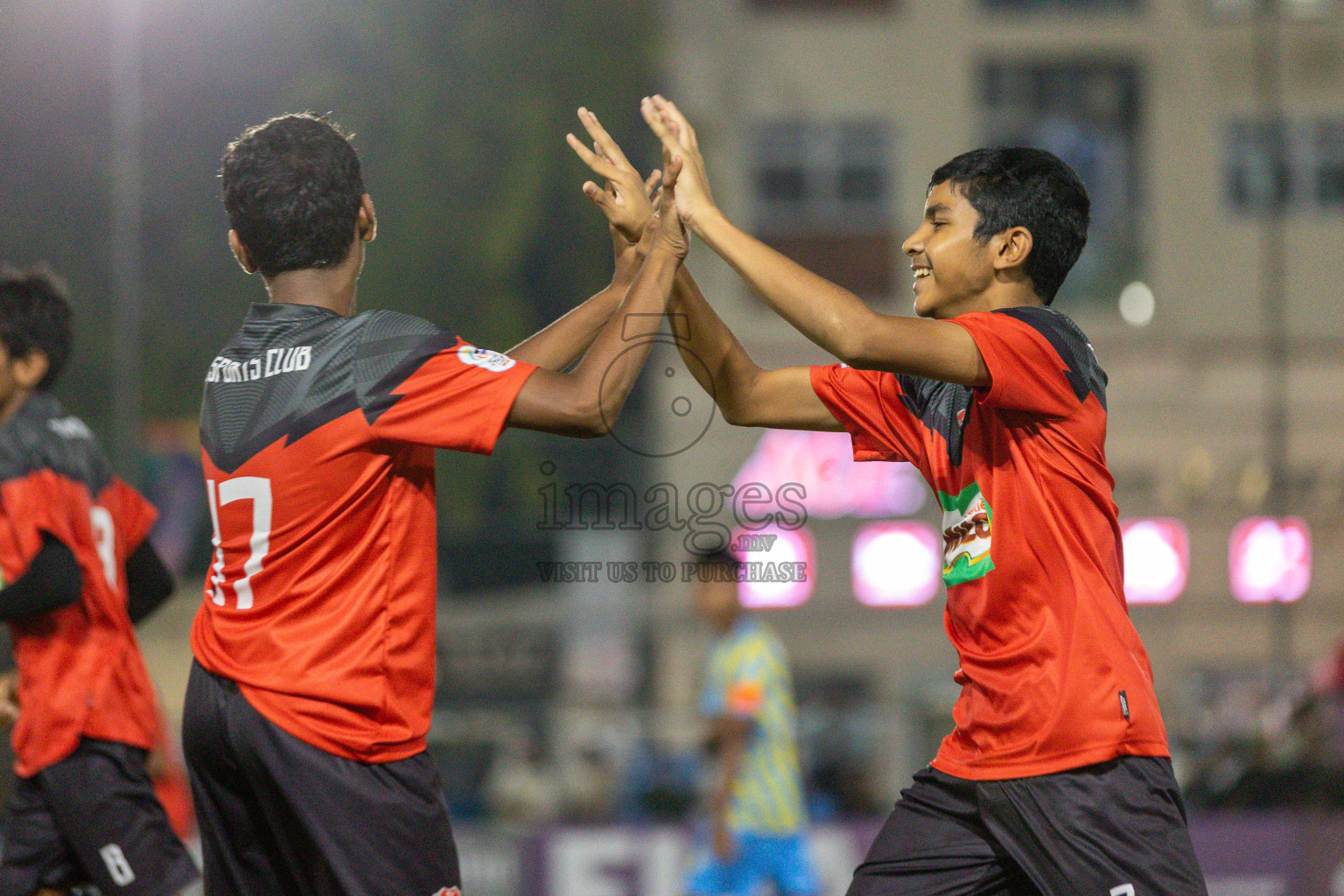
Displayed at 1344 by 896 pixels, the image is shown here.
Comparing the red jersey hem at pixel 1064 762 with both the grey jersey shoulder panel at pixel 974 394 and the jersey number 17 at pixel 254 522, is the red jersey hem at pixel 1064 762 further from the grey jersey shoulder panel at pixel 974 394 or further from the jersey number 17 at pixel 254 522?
the jersey number 17 at pixel 254 522

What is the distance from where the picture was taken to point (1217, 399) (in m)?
17.6

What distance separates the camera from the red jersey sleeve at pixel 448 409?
2.69 metres

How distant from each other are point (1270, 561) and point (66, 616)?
13494 millimetres

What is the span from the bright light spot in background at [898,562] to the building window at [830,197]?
3311mm

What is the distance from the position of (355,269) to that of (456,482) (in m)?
13.9

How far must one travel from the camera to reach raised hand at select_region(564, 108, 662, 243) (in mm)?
3221

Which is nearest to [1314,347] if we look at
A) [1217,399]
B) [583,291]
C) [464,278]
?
[1217,399]

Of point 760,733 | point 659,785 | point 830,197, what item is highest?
point 830,197

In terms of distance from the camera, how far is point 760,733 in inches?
252

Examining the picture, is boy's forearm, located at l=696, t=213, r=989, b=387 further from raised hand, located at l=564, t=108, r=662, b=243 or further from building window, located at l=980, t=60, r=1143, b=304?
building window, located at l=980, t=60, r=1143, b=304

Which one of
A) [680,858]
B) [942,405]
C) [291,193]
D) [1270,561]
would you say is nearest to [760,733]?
[680,858]

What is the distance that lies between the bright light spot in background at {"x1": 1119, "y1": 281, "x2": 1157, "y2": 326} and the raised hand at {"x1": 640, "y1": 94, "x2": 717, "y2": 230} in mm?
15571

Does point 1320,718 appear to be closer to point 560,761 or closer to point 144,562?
point 560,761

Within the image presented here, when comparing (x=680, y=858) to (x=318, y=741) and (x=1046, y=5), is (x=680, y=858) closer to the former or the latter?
(x=318, y=741)
